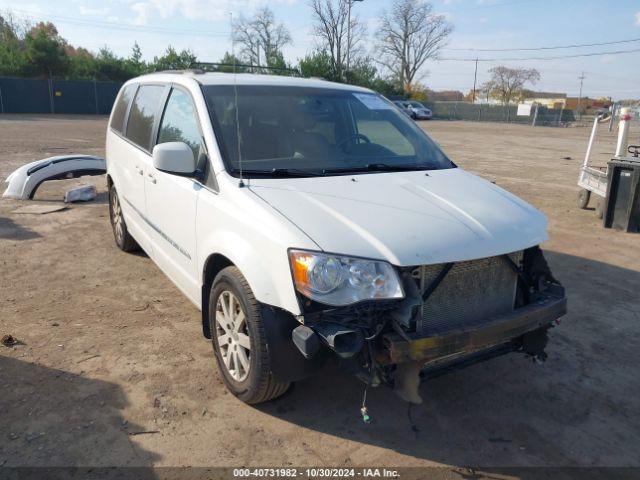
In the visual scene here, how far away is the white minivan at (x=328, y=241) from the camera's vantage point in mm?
2713

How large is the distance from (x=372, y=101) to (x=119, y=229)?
3.28 meters

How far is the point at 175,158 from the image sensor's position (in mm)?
3434

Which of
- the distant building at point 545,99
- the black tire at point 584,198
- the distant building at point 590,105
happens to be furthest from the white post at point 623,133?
the distant building at point 545,99

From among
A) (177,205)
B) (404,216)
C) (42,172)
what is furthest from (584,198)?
Answer: (42,172)

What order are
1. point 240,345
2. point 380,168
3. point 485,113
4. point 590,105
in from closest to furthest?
point 240,345, point 380,168, point 485,113, point 590,105

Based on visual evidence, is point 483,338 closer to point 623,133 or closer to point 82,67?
point 623,133

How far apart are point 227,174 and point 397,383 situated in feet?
5.32

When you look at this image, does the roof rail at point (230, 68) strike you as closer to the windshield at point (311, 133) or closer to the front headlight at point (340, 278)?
the windshield at point (311, 133)

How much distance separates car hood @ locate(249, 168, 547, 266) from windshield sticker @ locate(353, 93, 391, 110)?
1109 mm

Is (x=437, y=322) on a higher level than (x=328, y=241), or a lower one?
lower

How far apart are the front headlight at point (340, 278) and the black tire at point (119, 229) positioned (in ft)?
12.3

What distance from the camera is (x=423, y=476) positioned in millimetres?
2779

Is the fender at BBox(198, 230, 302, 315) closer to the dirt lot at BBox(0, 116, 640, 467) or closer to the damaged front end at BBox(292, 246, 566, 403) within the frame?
the damaged front end at BBox(292, 246, 566, 403)

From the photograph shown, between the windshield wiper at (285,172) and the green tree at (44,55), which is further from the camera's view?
the green tree at (44,55)
